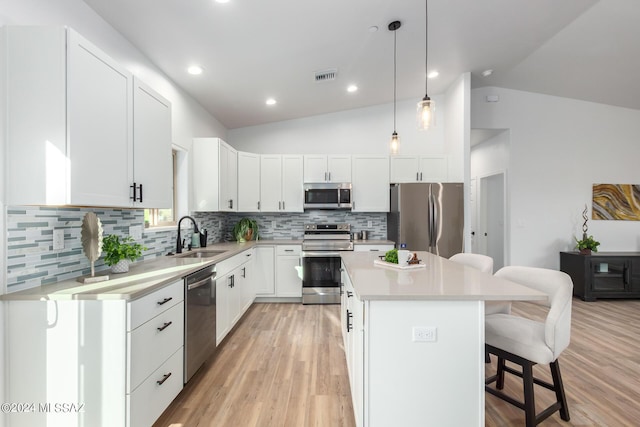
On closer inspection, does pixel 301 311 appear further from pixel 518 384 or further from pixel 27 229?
pixel 27 229

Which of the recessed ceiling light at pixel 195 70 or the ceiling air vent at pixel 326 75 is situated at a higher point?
the ceiling air vent at pixel 326 75

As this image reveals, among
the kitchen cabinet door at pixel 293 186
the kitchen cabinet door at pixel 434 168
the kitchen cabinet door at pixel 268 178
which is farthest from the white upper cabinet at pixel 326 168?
the kitchen cabinet door at pixel 434 168

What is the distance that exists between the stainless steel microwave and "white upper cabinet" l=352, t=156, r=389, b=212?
16 centimetres

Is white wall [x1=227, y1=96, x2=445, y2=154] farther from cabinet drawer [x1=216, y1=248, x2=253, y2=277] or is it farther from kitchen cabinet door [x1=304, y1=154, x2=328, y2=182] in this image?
cabinet drawer [x1=216, y1=248, x2=253, y2=277]

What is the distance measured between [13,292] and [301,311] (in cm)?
300

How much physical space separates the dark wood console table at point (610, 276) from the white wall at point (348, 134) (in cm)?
284

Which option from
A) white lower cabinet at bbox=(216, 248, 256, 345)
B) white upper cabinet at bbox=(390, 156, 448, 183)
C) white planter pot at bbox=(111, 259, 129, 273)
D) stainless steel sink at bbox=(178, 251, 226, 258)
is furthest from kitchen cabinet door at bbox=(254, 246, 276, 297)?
white planter pot at bbox=(111, 259, 129, 273)

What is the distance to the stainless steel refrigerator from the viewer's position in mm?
4199

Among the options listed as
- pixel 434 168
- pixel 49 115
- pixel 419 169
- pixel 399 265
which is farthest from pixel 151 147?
pixel 434 168

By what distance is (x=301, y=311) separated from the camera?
4059mm

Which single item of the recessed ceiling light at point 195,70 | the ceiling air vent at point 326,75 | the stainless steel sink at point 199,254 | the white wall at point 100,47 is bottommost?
the stainless steel sink at point 199,254

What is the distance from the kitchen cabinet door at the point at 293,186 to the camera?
4.63 meters

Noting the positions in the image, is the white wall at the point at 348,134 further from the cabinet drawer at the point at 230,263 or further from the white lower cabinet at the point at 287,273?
the cabinet drawer at the point at 230,263

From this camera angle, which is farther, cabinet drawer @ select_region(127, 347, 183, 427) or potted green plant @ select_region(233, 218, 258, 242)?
potted green plant @ select_region(233, 218, 258, 242)
